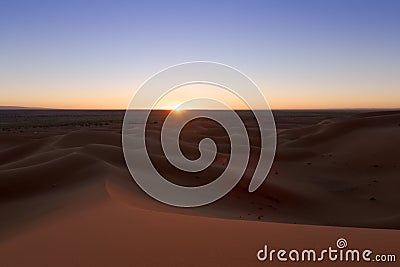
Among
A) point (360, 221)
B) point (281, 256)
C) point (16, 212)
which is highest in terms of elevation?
point (281, 256)

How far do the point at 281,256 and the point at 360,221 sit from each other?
5.66 m

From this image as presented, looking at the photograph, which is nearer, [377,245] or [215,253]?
[215,253]

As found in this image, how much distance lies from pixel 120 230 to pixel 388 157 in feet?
44.9

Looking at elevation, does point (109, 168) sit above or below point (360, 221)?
above

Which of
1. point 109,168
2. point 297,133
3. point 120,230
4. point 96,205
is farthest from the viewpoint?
point 297,133

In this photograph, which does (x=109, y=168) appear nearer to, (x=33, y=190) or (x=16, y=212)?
(x=33, y=190)

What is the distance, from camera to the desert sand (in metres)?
3.62

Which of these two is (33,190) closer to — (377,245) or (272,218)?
(272,218)

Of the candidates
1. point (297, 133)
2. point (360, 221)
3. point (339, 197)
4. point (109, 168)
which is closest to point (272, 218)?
point (360, 221)

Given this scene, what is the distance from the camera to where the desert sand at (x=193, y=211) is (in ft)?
11.9

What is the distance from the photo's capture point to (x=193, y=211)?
6.39 meters

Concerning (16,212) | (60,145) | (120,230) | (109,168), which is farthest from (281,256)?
(60,145)

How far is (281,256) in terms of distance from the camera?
137 inches

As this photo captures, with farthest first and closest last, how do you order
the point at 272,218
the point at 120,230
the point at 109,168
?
the point at 109,168 < the point at 272,218 < the point at 120,230
